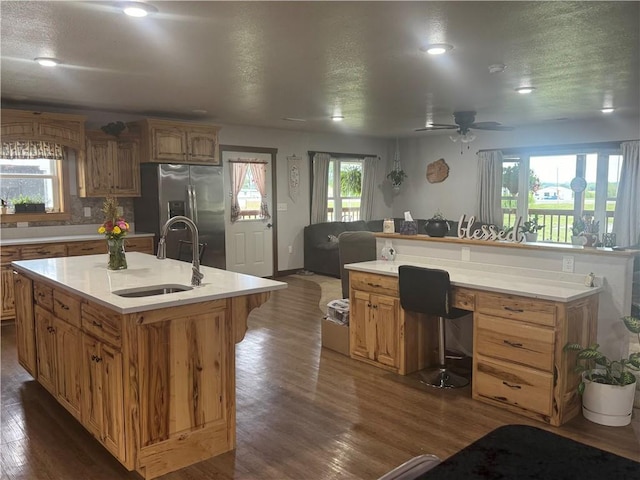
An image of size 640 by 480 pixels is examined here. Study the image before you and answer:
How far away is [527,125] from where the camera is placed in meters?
8.14

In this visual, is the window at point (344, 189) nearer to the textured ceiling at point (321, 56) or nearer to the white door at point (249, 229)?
the white door at point (249, 229)

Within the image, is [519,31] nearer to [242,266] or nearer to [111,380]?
[111,380]

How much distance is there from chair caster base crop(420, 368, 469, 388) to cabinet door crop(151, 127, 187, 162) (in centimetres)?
437

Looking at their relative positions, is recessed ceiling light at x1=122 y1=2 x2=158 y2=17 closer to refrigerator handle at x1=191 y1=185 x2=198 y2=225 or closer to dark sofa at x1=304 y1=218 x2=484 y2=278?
refrigerator handle at x1=191 y1=185 x2=198 y2=225

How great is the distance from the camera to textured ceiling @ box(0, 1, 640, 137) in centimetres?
283

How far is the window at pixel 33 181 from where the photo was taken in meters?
6.01

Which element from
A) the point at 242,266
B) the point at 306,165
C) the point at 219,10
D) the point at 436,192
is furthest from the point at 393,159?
the point at 219,10

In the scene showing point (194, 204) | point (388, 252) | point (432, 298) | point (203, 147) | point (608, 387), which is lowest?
point (608, 387)

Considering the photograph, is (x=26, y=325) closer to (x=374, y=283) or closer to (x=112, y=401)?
(x=112, y=401)

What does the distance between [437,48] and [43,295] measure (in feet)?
10.6

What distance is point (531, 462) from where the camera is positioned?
3.71ft

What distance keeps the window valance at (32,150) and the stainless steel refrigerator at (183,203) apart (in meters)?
1.04

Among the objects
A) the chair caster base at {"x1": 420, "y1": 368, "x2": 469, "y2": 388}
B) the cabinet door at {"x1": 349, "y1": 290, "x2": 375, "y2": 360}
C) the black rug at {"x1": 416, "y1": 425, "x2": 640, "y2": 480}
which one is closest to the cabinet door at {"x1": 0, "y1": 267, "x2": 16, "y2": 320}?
the cabinet door at {"x1": 349, "y1": 290, "x2": 375, "y2": 360}

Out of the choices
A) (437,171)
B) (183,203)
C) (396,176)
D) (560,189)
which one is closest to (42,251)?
(183,203)
